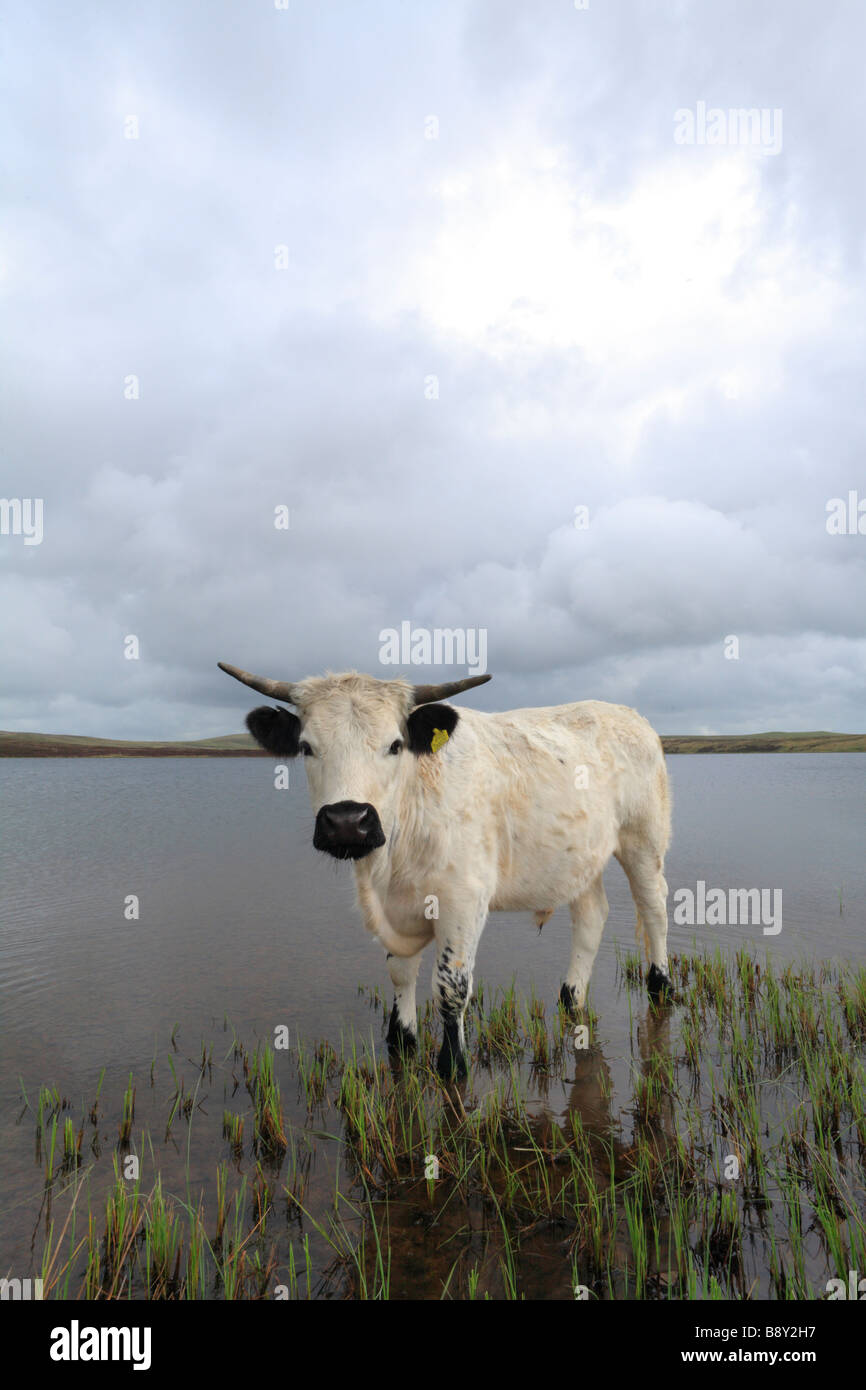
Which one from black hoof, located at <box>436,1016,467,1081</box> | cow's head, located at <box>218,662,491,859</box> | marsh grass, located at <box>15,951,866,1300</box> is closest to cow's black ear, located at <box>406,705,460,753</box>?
cow's head, located at <box>218,662,491,859</box>

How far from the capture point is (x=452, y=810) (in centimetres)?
509

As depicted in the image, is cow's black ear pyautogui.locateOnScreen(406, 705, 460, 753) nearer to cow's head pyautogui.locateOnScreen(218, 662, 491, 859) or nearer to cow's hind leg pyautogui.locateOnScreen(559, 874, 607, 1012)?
cow's head pyautogui.locateOnScreen(218, 662, 491, 859)

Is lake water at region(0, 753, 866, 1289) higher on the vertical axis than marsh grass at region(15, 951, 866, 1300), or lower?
lower

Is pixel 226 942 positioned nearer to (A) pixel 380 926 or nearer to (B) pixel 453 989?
(A) pixel 380 926

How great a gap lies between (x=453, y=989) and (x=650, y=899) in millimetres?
3163

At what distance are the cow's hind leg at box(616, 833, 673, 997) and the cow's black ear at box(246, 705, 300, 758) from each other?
3.99 metres

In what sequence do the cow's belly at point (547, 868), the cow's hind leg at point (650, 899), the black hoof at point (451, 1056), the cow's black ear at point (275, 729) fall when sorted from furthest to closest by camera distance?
the cow's hind leg at point (650, 899), the cow's belly at point (547, 868), the cow's black ear at point (275, 729), the black hoof at point (451, 1056)

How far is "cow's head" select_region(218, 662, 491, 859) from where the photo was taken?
3.79m

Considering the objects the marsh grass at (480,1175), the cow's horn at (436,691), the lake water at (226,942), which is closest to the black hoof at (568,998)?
the lake water at (226,942)

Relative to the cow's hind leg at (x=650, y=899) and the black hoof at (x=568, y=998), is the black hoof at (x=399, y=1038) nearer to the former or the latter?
the black hoof at (x=568, y=998)

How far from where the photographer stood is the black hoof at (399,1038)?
5324 mm

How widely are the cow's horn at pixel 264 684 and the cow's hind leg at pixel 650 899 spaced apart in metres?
4.20
